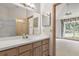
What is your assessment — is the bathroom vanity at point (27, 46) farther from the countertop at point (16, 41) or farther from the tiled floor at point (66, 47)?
the tiled floor at point (66, 47)

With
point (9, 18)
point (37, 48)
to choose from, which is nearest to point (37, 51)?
point (37, 48)

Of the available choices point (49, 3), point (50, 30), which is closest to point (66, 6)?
point (49, 3)

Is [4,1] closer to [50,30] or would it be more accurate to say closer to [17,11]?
[17,11]

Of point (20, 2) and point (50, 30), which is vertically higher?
point (20, 2)

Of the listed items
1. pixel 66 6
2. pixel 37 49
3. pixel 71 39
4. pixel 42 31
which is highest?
pixel 66 6

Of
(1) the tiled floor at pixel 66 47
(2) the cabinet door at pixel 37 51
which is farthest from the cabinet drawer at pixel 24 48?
(1) the tiled floor at pixel 66 47

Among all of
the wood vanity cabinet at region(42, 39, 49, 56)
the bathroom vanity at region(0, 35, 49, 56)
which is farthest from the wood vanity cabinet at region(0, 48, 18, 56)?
the wood vanity cabinet at region(42, 39, 49, 56)

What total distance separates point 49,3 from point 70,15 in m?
0.39

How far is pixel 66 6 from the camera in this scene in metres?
1.87

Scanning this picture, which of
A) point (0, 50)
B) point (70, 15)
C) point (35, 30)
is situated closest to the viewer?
point (0, 50)

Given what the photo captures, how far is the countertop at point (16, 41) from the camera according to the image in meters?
1.61

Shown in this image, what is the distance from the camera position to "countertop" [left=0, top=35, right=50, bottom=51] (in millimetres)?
1614

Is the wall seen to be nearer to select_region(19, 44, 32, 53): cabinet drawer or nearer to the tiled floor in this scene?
select_region(19, 44, 32, 53): cabinet drawer

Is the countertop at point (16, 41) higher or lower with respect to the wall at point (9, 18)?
lower
